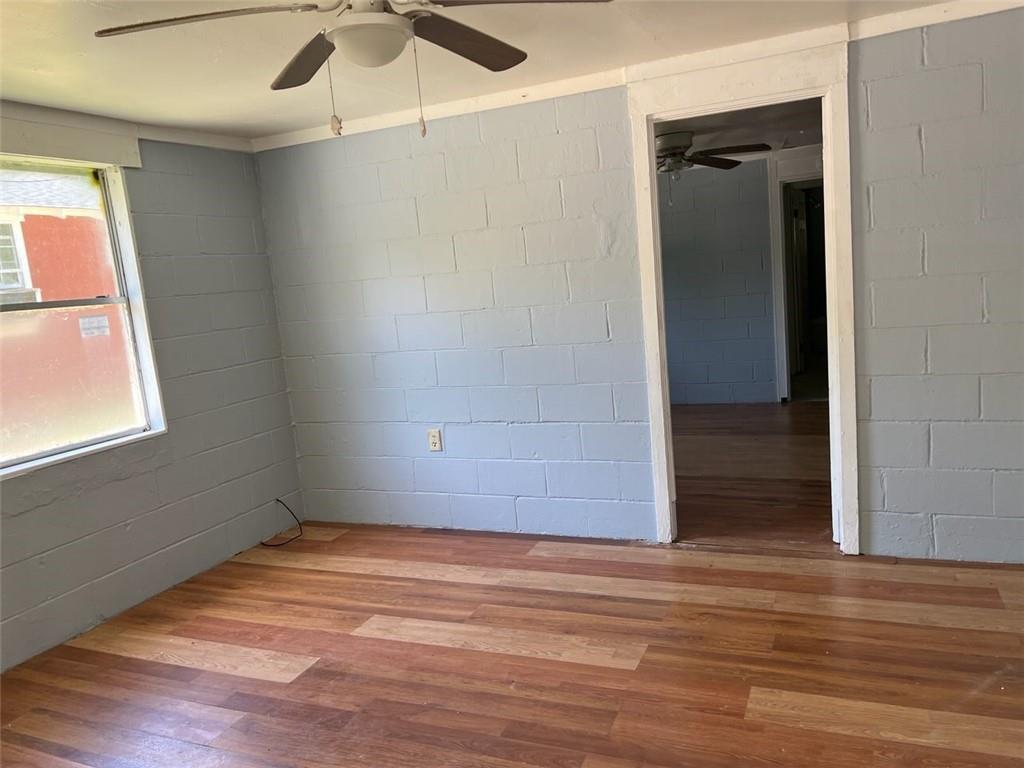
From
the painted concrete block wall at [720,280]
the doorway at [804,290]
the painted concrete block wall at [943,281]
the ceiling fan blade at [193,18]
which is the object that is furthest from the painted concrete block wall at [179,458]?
the doorway at [804,290]

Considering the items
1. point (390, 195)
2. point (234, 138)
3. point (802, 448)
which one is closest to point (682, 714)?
point (390, 195)

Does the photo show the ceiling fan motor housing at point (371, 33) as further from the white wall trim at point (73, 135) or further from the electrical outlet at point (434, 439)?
the electrical outlet at point (434, 439)

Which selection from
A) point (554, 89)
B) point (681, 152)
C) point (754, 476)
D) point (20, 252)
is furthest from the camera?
point (681, 152)

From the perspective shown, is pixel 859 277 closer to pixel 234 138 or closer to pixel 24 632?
pixel 234 138

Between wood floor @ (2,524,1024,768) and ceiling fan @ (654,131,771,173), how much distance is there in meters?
2.56

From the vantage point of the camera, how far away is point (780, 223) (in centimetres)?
620

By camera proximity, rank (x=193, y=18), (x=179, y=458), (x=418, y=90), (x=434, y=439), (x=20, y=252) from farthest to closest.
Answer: (x=434, y=439) → (x=179, y=458) → (x=418, y=90) → (x=20, y=252) → (x=193, y=18)

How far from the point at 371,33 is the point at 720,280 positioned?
5153 mm

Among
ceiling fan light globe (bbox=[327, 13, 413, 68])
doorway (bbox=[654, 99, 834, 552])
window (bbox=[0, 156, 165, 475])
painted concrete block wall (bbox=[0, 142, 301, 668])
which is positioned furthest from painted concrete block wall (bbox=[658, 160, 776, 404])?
ceiling fan light globe (bbox=[327, 13, 413, 68])

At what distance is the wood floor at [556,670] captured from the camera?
2059 millimetres

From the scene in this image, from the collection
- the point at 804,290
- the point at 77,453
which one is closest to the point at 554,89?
the point at 77,453

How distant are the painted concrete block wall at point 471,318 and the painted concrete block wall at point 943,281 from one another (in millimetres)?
1011

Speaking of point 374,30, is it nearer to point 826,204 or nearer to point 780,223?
point 826,204

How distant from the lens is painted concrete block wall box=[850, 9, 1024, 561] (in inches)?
108
